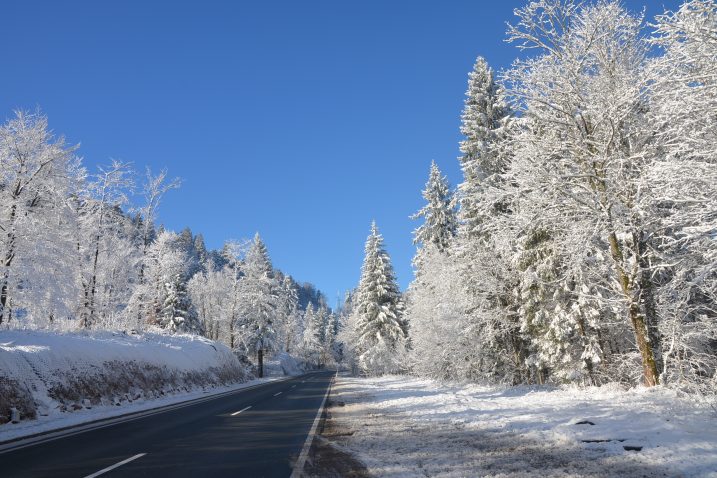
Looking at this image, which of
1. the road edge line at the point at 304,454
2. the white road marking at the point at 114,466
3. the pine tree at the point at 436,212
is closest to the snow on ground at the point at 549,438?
the road edge line at the point at 304,454

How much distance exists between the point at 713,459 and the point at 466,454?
3.35 meters

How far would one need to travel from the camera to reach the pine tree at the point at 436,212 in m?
34.7

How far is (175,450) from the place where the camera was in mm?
8320

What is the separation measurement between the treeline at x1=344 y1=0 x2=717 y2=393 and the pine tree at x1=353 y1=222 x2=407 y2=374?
79.2 feet

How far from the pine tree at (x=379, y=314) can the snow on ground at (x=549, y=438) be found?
29.3m

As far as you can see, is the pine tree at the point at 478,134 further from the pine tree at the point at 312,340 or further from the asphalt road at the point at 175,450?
the pine tree at the point at 312,340

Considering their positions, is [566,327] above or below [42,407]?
above

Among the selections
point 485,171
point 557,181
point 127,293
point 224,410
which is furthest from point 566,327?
point 127,293

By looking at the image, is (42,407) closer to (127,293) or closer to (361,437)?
(361,437)

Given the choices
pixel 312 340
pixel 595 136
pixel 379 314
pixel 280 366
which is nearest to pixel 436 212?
pixel 379 314

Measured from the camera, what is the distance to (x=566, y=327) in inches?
577

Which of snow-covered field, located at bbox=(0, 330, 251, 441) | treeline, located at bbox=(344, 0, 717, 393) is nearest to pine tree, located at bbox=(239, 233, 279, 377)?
snow-covered field, located at bbox=(0, 330, 251, 441)

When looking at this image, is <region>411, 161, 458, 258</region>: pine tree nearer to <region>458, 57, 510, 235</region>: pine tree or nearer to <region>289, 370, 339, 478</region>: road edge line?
<region>458, 57, 510, 235</region>: pine tree

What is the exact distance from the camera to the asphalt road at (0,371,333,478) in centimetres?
671
